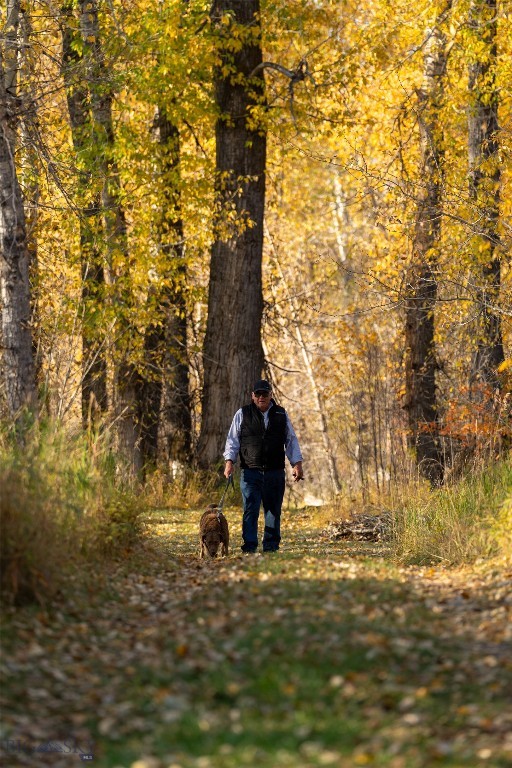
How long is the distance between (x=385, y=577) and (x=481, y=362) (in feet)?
29.5

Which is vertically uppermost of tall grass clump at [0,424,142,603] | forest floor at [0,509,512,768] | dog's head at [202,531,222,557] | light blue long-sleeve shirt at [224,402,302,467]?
light blue long-sleeve shirt at [224,402,302,467]

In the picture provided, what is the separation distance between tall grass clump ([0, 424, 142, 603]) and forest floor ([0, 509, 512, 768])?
0.30 m

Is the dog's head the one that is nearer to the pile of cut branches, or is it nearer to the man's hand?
the man's hand

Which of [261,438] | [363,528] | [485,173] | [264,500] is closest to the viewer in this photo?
[261,438]

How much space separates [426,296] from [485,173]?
2229mm

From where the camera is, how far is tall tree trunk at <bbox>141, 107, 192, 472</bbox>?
65.1 ft

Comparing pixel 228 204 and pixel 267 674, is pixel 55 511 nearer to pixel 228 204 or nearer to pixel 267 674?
pixel 267 674

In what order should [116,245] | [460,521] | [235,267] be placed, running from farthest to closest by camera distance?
[235,267] < [116,245] < [460,521]

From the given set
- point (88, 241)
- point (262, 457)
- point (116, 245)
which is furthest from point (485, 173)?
point (262, 457)

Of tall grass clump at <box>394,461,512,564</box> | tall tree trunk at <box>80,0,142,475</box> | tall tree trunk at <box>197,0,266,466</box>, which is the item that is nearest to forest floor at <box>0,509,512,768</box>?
tall grass clump at <box>394,461,512,564</box>

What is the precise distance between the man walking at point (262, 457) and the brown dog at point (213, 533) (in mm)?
661

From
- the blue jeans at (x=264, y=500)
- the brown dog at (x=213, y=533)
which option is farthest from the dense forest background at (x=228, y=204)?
the brown dog at (x=213, y=533)

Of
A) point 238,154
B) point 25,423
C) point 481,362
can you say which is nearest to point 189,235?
point 238,154

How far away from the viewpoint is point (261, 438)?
44.1 ft
